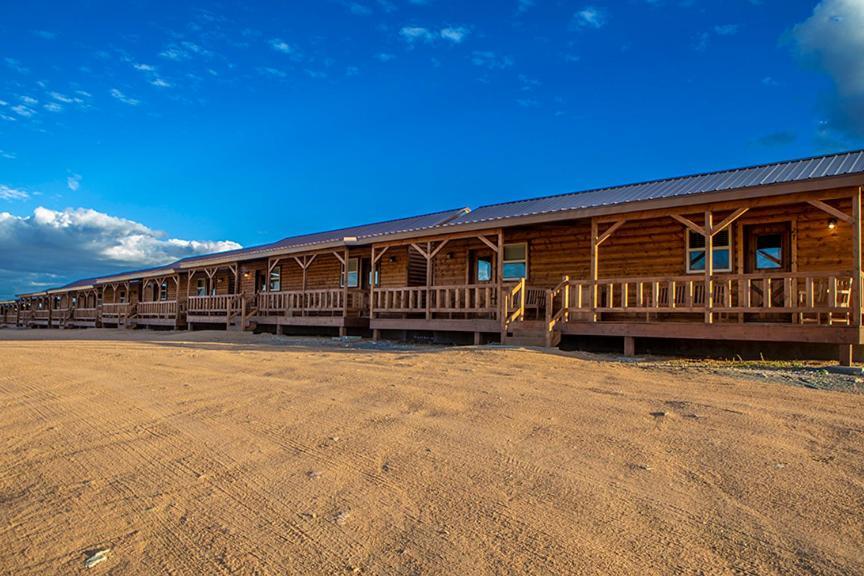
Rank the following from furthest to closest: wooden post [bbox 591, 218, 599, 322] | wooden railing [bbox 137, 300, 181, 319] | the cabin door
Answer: wooden railing [bbox 137, 300, 181, 319]
wooden post [bbox 591, 218, 599, 322]
the cabin door

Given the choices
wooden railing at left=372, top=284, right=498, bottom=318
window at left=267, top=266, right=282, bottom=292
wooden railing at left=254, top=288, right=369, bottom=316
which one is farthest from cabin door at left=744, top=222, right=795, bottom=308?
window at left=267, top=266, right=282, bottom=292

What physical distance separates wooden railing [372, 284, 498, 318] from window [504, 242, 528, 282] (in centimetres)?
87

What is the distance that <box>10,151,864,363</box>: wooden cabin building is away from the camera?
9.38 meters

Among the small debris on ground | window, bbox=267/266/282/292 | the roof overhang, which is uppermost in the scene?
the roof overhang

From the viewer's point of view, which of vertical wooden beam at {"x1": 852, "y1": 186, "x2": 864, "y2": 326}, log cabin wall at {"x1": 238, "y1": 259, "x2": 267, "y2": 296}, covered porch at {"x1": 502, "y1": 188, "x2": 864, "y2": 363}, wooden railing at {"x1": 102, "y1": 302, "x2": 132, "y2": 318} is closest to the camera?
vertical wooden beam at {"x1": 852, "y1": 186, "x2": 864, "y2": 326}

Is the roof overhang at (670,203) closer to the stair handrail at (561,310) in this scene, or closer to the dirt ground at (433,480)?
the stair handrail at (561,310)

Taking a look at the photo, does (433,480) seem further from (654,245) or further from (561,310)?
(654,245)

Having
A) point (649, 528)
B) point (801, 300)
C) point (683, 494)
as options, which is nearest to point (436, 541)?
point (649, 528)

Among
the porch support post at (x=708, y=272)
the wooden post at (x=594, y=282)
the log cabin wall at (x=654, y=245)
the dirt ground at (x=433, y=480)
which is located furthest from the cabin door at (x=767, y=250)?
the dirt ground at (x=433, y=480)

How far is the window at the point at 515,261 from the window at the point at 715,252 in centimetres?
438

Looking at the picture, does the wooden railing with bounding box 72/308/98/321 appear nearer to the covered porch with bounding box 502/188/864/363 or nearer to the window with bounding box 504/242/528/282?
the window with bounding box 504/242/528/282

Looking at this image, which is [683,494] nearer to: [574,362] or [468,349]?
[574,362]

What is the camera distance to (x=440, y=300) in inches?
595

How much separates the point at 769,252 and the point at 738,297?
2272 mm
